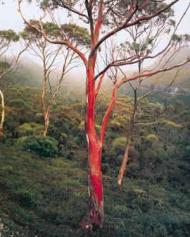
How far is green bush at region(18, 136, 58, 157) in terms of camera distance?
2705cm

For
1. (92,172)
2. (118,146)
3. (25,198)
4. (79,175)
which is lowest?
(79,175)

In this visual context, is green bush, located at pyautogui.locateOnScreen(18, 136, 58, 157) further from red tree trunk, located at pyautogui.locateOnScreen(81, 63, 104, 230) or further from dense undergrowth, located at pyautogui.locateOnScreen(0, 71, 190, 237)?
red tree trunk, located at pyautogui.locateOnScreen(81, 63, 104, 230)

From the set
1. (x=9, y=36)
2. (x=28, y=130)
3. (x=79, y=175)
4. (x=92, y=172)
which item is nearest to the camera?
(x=92, y=172)

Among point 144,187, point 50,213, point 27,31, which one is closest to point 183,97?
point 27,31

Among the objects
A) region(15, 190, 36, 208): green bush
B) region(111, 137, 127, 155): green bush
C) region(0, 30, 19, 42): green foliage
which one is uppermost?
region(0, 30, 19, 42): green foliage

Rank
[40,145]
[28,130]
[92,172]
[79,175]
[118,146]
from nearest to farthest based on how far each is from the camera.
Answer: [92,172] → [79,175] → [40,145] → [118,146] → [28,130]

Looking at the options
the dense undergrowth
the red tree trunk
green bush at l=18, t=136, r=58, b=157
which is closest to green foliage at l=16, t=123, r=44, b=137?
the dense undergrowth

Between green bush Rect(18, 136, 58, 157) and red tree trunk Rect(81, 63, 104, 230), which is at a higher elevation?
red tree trunk Rect(81, 63, 104, 230)

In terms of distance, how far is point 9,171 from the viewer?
776 inches

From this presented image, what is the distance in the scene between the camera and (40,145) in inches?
1079

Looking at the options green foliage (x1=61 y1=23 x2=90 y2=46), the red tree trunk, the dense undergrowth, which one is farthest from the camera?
green foliage (x1=61 y1=23 x2=90 y2=46)

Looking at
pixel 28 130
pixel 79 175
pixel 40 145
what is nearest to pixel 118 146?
pixel 40 145

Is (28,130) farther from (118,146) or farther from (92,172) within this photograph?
(92,172)

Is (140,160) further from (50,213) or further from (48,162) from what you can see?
(50,213)
